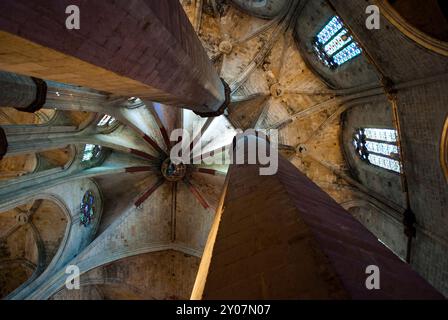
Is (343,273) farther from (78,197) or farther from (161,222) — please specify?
(161,222)

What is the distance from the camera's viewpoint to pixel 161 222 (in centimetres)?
1291

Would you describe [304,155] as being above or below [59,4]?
above

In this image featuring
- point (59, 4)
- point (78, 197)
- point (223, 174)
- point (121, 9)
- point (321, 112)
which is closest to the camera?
point (59, 4)

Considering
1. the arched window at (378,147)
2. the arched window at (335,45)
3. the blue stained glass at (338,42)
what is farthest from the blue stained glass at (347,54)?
the arched window at (378,147)

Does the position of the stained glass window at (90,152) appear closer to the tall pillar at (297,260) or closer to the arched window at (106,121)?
the arched window at (106,121)

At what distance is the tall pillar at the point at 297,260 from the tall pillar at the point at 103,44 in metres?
1.81

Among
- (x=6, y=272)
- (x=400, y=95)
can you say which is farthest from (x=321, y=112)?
(x=6, y=272)

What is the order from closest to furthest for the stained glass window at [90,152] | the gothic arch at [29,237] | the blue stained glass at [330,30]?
the blue stained glass at [330,30] → the gothic arch at [29,237] → the stained glass window at [90,152]

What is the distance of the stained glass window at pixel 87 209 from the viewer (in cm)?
1074

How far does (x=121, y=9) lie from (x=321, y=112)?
999 centimetres

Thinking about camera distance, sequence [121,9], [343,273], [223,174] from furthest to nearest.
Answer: [223,174]
[121,9]
[343,273]

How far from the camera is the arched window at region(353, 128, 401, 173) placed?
8453 mm

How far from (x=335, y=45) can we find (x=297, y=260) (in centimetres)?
991
